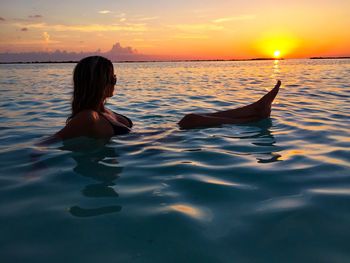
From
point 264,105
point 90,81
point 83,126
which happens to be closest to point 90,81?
point 90,81

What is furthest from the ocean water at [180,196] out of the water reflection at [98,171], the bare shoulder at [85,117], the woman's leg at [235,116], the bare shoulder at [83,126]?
the bare shoulder at [85,117]

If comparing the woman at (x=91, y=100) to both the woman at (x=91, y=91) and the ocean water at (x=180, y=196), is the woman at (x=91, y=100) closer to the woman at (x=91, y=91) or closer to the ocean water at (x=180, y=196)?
the woman at (x=91, y=91)

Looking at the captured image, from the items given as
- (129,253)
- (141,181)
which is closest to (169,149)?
(141,181)

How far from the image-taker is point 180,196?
9.13 ft

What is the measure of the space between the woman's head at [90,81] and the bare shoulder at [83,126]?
0.21 m

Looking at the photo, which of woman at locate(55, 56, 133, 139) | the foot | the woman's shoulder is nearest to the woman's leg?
the foot

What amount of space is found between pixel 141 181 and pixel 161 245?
1.22 meters

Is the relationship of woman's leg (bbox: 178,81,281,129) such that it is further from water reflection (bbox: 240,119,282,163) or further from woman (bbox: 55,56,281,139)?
woman (bbox: 55,56,281,139)

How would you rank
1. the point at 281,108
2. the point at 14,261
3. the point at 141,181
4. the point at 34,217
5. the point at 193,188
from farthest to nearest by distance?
1. the point at 281,108
2. the point at 141,181
3. the point at 193,188
4. the point at 34,217
5. the point at 14,261

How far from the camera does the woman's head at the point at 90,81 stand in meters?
4.25

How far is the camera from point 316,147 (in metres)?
4.41

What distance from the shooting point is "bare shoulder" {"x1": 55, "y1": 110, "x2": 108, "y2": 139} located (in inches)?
159

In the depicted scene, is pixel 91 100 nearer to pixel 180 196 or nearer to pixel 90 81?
pixel 90 81

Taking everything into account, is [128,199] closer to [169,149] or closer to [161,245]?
[161,245]
